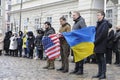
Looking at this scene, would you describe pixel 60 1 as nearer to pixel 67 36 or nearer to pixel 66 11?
pixel 66 11

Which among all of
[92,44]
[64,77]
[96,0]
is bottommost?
[64,77]

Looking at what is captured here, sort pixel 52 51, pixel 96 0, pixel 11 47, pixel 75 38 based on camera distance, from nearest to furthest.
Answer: pixel 75 38 → pixel 52 51 → pixel 11 47 → pixel 96 0

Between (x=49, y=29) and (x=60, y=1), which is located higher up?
(x=60, y=1)

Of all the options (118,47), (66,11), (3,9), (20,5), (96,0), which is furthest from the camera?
(3,9)

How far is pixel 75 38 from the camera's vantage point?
447 inches

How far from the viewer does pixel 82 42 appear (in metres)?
11.2

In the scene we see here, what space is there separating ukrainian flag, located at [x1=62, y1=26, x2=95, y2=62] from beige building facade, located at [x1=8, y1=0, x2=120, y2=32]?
13.4 m

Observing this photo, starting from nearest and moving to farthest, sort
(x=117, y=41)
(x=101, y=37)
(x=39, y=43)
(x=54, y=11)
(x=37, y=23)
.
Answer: (x=101, y=37)
(x=117, y=41)
(x=39, y=43)
(x=54, y=11)
(x=37, y=23)

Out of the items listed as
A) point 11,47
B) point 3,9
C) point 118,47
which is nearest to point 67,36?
point 118,47

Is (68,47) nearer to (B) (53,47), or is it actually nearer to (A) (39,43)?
(B) (53,47)

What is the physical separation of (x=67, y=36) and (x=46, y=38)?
1507 mm

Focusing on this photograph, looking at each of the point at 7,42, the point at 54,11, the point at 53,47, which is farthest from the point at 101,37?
the point at 54,11

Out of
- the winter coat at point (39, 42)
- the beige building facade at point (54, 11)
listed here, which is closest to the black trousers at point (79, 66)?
the winter coat at point (39, 42)

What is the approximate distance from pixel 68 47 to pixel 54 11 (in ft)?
72.5
